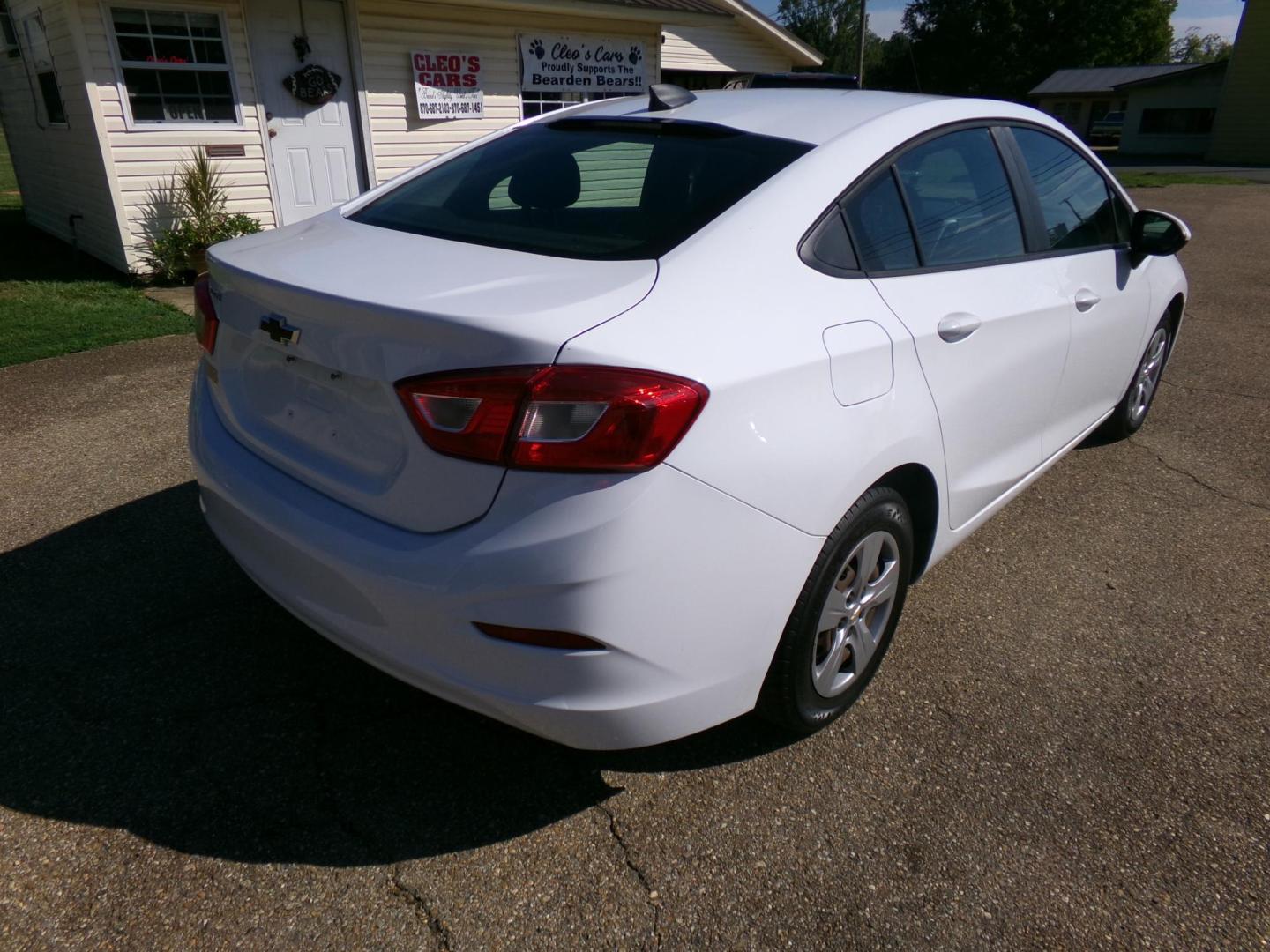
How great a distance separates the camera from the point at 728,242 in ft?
7.06

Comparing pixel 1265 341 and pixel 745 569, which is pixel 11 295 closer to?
pixel 745 569

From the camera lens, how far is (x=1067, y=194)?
349 cm

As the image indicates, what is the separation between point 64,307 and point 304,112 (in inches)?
135

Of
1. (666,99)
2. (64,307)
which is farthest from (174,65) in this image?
(666,99)

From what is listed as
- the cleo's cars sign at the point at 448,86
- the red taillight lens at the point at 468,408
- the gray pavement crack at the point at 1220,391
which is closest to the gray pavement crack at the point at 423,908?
the red taillight lens at the point at 468,408

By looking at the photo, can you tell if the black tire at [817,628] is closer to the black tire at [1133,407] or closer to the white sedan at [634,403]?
the white sedan at [634,403]

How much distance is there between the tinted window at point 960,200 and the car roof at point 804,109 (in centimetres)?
10

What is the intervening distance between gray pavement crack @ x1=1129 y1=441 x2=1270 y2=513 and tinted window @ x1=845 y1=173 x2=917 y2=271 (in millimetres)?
2608

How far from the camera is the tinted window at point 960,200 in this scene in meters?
2.69

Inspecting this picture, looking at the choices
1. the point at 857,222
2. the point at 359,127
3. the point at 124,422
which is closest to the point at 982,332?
the point at 857,222

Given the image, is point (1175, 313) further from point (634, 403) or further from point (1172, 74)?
point (1172, 74)

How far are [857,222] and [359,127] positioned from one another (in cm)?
930

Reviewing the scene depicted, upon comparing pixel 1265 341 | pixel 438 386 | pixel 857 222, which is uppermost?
pixel 857 222

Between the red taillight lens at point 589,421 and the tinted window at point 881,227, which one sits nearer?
the red taillight lens at point 589,421
